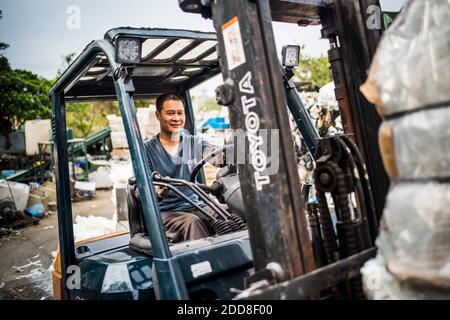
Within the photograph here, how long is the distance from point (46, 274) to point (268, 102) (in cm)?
637

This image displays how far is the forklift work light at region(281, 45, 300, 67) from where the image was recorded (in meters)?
2.68

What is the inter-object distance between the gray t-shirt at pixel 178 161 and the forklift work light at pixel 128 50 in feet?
3.88

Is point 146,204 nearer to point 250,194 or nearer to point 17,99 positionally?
point 250,194

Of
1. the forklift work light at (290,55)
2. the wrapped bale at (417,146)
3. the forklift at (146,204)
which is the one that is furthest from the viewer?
the forklift work light at (290,55)

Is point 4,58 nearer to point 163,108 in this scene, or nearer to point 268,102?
point 163,108

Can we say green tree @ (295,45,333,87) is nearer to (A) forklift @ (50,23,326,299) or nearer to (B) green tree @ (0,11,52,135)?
(B) green tree @ (0,11,52,135)

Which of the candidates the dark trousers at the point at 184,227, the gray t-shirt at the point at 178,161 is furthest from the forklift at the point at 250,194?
the gray t-shirt at the point at 178,161

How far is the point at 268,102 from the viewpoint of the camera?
1.57 meters

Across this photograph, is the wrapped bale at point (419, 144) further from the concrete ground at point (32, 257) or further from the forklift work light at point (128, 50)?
the concrete ground at point (32, 257)

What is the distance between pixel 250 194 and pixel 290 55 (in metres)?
1.47

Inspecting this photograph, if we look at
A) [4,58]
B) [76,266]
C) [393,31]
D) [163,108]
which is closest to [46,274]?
[76,266]

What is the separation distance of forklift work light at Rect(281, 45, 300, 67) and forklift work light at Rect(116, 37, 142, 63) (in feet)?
3.83

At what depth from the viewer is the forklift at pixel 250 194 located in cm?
156
